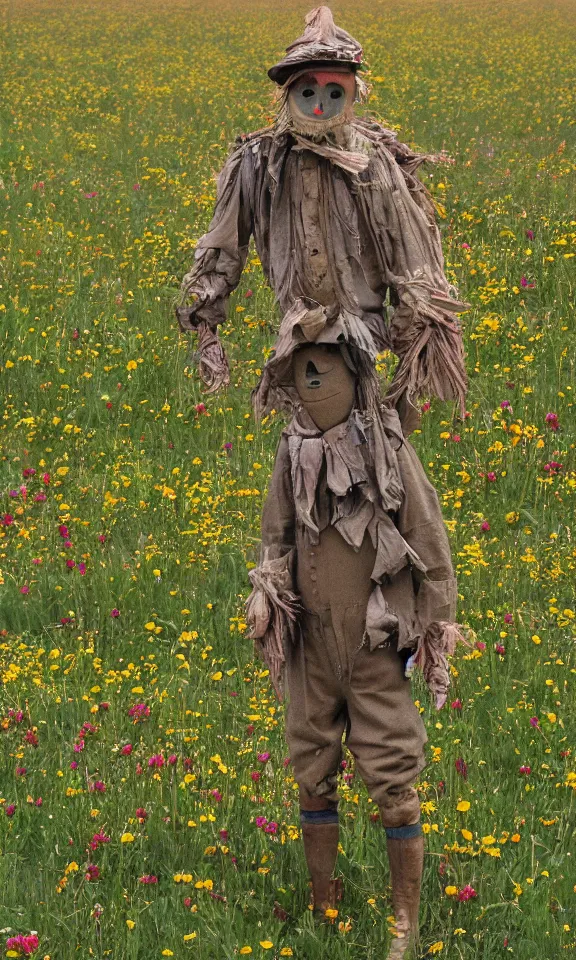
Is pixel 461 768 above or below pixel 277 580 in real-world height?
below

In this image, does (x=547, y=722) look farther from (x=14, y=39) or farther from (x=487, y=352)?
(x=14, y=39)

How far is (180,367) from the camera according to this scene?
946 centimetres

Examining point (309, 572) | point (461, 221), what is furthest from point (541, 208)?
point (309, 572)

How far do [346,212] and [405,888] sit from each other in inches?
89.5

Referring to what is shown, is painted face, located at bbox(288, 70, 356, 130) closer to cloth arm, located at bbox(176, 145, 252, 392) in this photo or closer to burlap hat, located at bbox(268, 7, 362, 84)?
burlap hat, located at bbox(268, 7, 362, 84)

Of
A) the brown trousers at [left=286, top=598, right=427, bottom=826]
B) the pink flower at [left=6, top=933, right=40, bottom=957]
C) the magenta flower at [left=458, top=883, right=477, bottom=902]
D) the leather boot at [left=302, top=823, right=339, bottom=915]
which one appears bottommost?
the pink flower at [left=6, top=933, right=40, bottom=957]

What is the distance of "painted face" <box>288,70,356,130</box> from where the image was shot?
4.27m

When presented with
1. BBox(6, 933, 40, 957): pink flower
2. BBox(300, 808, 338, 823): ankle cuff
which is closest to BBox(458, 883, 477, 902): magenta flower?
BBox(300, 808, 338, 823): ankle cuff

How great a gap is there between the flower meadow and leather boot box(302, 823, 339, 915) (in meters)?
0.11

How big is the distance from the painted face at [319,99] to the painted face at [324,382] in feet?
2.32

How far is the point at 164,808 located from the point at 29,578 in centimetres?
225

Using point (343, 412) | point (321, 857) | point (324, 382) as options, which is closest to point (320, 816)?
point (321, 857)

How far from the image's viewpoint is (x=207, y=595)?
278 inches

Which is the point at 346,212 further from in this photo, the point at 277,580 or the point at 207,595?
the point at 207,595
